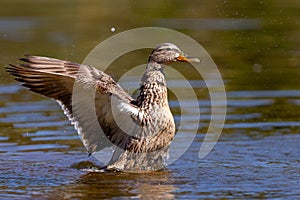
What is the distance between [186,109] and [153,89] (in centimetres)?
315

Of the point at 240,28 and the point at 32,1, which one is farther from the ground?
the point at 32,1

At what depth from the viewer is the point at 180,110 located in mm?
12484

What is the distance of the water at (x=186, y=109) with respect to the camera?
8.80 m

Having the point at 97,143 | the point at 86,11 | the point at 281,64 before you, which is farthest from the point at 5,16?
the point at 97,143

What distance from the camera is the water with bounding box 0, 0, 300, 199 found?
8.80 meters

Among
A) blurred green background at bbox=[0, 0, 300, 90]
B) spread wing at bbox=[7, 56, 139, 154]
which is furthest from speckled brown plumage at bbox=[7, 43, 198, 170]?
blurred green background at bbox=[0, 0, 300, 90]

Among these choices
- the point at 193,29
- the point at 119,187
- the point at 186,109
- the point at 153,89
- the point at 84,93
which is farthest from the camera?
the point at 193,29

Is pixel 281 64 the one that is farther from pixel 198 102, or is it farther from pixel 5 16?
pixel 5 16

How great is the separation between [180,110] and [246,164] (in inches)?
115

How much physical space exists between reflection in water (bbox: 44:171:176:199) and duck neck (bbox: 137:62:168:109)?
2.66 feet

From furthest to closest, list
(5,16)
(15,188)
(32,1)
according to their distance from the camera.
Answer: (32,1) → (5,16) → (15,188)

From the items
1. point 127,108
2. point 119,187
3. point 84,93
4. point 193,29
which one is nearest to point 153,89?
point 127,108

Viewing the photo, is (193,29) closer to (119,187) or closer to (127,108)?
(127,108)

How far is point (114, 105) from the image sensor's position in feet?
29.4
